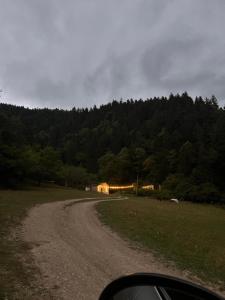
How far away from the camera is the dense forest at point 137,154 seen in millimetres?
69713

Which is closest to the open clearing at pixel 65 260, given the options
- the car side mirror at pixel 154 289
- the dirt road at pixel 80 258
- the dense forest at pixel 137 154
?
the dirt road at pixel 80 258

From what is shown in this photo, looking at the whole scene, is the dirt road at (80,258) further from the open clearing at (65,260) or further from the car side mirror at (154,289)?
the car side mirror at (154,289)

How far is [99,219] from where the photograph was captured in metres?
26.8

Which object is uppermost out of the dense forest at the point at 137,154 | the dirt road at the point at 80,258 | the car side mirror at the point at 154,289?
the dense forest at the point at 137,154

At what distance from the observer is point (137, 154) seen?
141m

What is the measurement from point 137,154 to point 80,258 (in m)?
128

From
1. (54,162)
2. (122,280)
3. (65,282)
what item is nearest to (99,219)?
(65,282)

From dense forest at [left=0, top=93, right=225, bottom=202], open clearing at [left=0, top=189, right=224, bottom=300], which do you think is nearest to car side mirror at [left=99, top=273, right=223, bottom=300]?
open clearing at [left=0, top=189, right=224, bottom=300]

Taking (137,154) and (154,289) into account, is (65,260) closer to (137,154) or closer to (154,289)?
(154,289)

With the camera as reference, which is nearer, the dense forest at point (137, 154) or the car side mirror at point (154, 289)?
the car side mirror at point (154, 289)

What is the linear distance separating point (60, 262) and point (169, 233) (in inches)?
455

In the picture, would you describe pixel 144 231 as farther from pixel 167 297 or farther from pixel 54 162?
pixel 54 162

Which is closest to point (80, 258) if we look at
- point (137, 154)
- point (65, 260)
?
point (65, 260)

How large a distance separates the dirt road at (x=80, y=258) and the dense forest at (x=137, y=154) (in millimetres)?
43828
